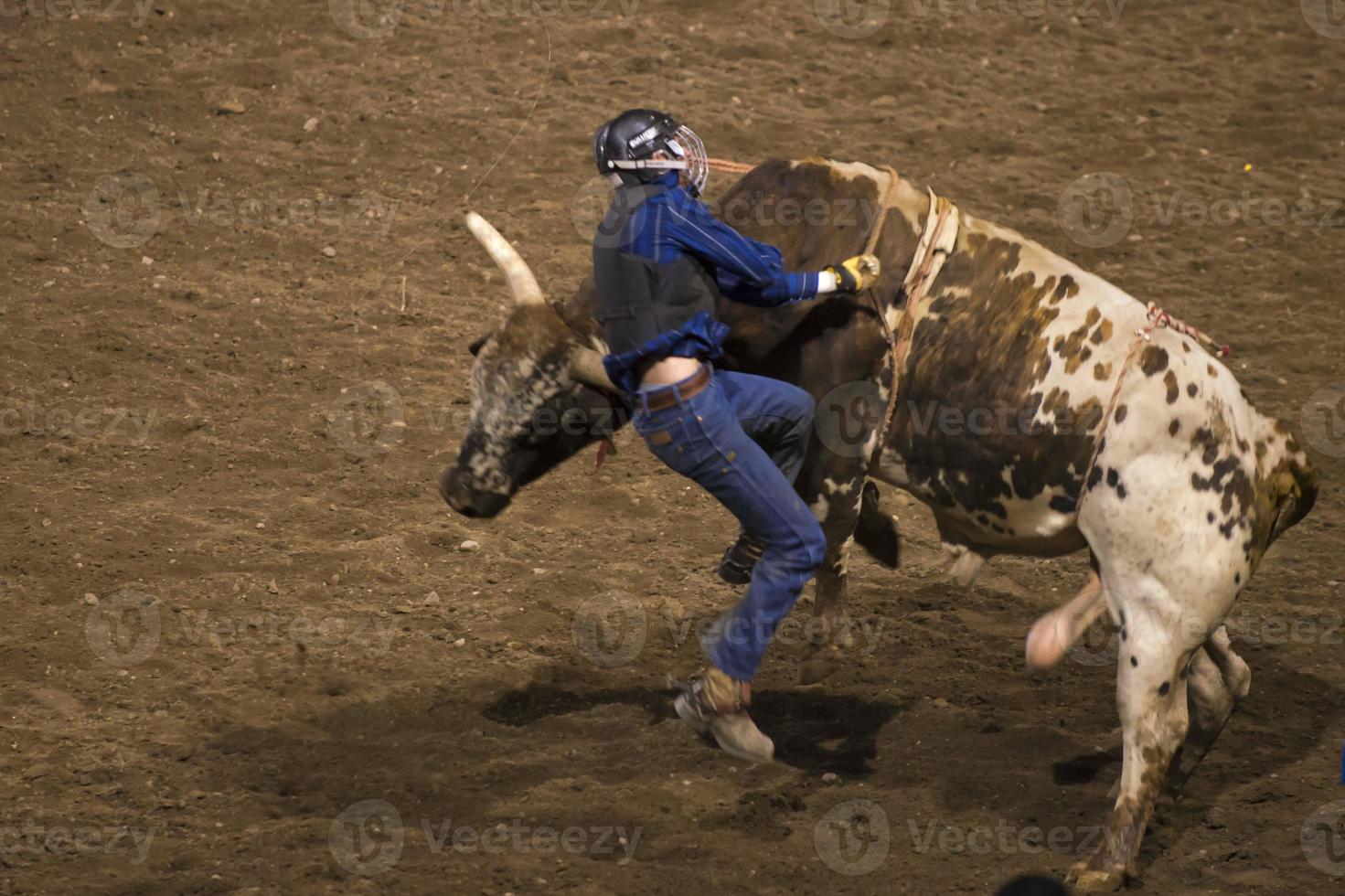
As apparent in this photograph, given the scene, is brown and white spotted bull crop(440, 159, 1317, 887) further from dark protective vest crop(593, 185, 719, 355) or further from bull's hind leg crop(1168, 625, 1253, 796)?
dark protective vest crop(593, 185, 719, 355)

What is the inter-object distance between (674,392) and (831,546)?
1.23m

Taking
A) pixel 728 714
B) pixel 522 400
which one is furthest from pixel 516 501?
pixel 728 714

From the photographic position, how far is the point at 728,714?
5570 mm

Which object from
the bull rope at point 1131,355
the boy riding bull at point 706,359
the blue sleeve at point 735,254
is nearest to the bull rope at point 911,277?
the boy riding bull at point 706,359

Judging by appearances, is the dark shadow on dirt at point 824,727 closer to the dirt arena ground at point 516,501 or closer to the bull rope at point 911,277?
the dirt arena ground at point 516,501

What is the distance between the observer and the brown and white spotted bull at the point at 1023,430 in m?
5.29

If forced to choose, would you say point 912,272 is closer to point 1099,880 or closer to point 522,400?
point 522,400

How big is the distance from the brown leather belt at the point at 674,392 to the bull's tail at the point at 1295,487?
6.58ft

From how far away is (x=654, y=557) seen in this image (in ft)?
24.7

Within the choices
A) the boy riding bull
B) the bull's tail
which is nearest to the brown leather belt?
the boy riding bull

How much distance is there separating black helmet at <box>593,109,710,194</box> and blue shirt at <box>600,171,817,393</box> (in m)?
0.05

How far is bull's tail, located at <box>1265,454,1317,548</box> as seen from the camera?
17.8ft

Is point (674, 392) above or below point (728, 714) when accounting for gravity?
above

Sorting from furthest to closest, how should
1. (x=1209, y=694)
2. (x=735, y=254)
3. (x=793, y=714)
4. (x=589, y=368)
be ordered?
(x=793, y=714) < (x=1209, y=694) < (x=589, y=368) < (x=735, y=254)
